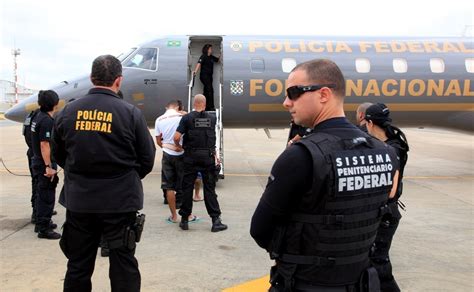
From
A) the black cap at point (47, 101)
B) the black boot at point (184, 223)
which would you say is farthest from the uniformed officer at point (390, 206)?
the black cap at point (47, 101)

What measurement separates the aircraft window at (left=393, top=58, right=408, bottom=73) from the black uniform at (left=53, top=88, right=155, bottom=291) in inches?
376

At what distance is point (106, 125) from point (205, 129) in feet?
9.79

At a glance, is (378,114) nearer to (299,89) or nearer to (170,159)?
(299,89)

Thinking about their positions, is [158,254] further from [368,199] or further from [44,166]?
[368,199]

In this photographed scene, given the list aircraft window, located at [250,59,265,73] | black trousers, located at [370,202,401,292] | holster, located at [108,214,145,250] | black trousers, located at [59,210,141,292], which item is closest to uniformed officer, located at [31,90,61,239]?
black trousers, located at [59,210,141,292]

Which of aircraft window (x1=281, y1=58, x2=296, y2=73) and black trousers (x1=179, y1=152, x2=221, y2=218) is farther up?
aircraft window (x1=281, y1=58, x2=296, y2=73)

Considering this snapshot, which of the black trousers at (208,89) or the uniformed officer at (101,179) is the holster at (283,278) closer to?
the uniformed officer at (101,179)

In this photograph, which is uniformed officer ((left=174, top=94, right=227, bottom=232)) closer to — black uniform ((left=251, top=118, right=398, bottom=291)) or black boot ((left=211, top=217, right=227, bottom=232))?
black boot ((left=211, top=217, right=227, bottom=232))

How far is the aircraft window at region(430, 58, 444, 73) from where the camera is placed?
11.2 meters

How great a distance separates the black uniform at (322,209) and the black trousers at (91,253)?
152 cm

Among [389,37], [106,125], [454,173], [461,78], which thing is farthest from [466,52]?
[106,125]

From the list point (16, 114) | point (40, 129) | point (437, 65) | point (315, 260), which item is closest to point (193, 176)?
point (40, 129)

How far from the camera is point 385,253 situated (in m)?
3.40

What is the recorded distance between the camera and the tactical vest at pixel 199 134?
5930 mm
